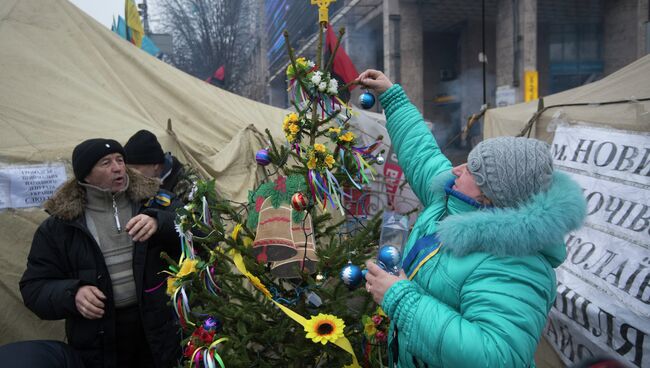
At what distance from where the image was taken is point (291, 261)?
2.16 metres

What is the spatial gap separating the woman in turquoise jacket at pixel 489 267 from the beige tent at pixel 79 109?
3.43 meters

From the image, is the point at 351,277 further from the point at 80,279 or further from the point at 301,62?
the point at 80,279

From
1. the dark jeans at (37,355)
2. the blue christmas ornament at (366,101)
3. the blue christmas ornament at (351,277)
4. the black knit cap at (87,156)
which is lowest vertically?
the dark jeans at (37,355)

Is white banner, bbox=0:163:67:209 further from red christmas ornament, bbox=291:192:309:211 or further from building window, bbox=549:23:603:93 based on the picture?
building window, bbox=549:23:603:93

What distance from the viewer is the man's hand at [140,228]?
248 centimetres

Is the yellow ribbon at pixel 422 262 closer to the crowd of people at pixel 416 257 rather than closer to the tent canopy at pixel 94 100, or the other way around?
the crowd of people at pixel 416 257

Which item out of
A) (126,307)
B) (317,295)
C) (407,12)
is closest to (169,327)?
(126,307)

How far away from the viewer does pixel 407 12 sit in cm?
2136

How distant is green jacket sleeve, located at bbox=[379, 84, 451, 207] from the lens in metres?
2.00

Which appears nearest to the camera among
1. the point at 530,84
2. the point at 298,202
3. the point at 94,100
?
the point at 298,202

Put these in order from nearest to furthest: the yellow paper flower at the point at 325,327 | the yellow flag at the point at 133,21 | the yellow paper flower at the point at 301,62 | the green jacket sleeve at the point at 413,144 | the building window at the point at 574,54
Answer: the yellow paper flower at the point at 325,327, the green jacket sleeve at the point at 413,144, the yellow paper flower at the point at 301,62, the yellow flag at the point at 133,21, the building window at the point at 574,54

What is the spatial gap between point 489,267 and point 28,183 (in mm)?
3857

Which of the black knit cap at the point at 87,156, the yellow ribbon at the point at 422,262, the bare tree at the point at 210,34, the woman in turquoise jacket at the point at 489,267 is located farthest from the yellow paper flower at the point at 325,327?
the bare tree at the point at 210,34

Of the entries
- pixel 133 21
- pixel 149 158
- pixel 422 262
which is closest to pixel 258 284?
pixel 422 262
